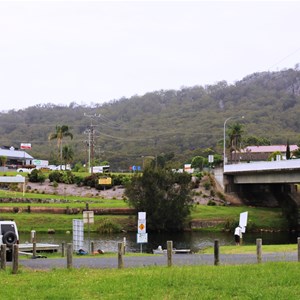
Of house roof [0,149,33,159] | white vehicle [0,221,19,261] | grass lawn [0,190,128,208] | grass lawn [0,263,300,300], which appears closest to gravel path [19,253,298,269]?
white vehicle [0,221,19,261]

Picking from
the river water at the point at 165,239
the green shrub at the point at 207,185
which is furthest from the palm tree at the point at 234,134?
the river water at the point at 165,239

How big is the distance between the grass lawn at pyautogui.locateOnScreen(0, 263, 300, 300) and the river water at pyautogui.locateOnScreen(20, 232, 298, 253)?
30467 mm

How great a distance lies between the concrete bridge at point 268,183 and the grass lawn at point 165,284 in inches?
2048

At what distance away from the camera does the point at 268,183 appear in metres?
86.0

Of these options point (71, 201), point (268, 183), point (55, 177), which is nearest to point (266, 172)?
point (268, 183)

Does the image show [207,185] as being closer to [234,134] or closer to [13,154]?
[234,134]

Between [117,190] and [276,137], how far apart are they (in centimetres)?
11134

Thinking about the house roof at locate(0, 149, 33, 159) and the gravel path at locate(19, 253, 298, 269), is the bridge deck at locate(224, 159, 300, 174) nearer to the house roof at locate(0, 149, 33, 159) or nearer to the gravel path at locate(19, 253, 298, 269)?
the gravel path at locate(19, 253, 298, 269)

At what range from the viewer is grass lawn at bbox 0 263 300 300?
14477mm

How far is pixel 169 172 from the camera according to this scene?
77125 millimetres

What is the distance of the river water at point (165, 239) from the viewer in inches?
2077

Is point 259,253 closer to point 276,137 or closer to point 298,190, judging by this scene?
point 298,190

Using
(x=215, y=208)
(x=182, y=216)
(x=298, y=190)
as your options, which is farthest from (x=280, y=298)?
(x=298, y=190)

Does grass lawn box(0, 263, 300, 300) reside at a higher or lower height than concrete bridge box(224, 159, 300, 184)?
lower
